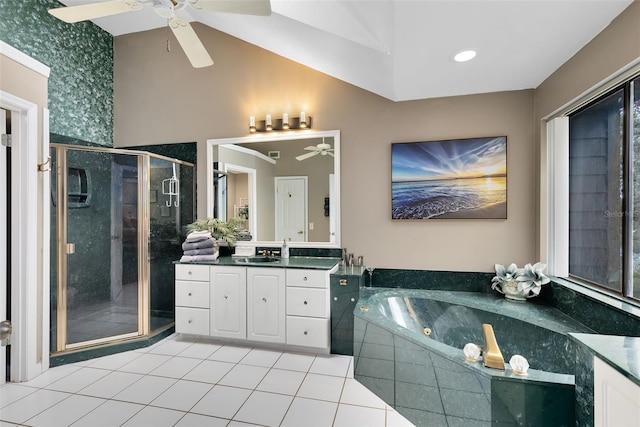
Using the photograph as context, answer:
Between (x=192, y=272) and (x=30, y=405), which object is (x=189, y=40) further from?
(x=30, y=405)

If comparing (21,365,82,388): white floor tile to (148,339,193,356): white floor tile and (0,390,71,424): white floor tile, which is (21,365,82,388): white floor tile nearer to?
(0,390,71,424): white floor tile

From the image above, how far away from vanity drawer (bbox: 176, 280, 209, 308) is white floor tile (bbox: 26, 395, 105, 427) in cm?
102

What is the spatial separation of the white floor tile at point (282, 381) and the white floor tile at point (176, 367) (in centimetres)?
68

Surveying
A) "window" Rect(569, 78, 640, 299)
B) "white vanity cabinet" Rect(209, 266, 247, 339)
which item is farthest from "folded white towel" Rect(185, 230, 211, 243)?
"window" Rect(569, 78, 640, 299)

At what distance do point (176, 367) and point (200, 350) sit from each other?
1.08ft

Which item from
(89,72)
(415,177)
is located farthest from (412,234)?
(89,72)

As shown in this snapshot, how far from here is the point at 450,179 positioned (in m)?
2.74

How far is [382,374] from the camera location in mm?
1972

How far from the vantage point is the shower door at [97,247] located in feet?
8.30

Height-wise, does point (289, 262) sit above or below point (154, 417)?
above

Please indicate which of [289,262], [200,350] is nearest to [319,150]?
[289,262]

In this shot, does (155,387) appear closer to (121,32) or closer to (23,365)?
(23,365)

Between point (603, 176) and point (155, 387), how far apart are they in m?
3.49

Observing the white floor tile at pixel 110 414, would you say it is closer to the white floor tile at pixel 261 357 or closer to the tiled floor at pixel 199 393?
the tiled floor at pixel 199 393
